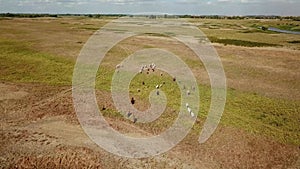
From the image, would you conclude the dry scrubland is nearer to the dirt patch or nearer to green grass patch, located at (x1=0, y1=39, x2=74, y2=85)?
the dirt patch

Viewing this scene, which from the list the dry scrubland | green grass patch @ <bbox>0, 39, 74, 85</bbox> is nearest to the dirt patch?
the dry scrubland

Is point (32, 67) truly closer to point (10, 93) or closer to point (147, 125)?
point (10, 93)

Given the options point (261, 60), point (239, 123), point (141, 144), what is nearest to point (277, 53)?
point (261, 60)

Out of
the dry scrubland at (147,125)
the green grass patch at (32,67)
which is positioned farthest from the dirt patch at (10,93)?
the green grass patch at (32,67)

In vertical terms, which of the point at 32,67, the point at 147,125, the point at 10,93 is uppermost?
the point at 32,67

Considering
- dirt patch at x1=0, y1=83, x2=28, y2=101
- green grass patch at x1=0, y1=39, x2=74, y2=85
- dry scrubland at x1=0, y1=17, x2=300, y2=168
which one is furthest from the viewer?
green grass patch at x1=0, y1=39, x2=74, y2=85

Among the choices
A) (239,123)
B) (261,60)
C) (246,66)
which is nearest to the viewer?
(239,123)

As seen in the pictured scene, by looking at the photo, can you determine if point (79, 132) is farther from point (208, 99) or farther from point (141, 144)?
point (208, 99)

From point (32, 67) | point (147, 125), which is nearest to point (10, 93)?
point (32, 67)

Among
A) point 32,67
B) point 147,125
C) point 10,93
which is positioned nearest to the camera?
point 147,125

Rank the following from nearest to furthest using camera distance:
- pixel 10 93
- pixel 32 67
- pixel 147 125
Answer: pixel 147 125
pixel 10 93
pixel 32 67

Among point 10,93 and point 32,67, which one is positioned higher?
point 32,67
